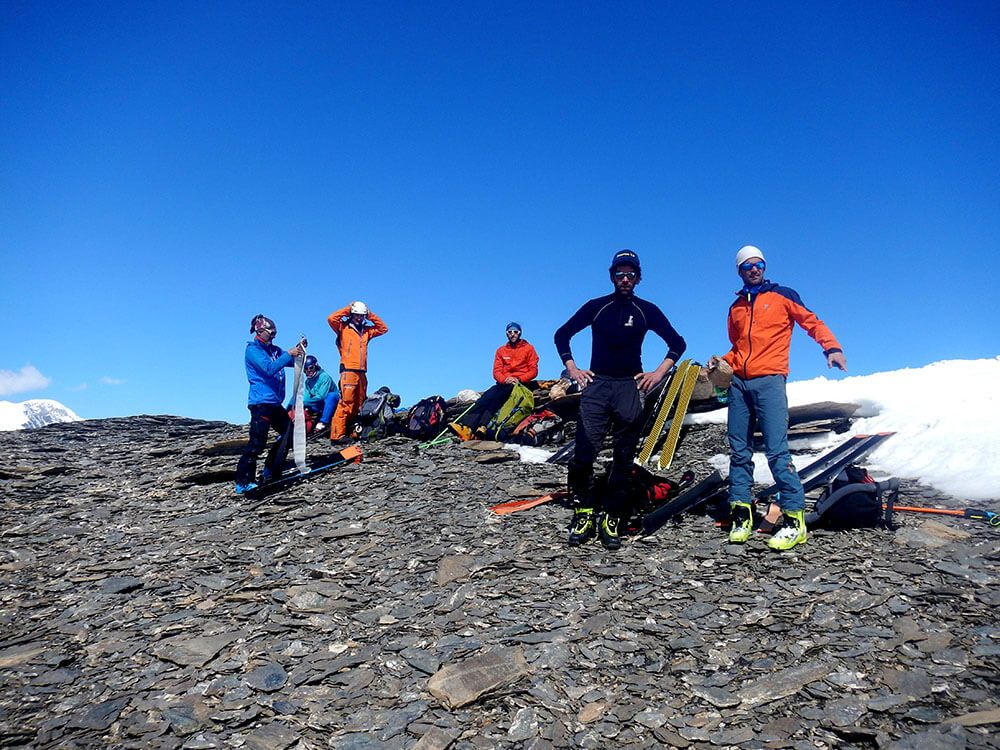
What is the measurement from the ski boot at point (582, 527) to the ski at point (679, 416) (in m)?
4.73

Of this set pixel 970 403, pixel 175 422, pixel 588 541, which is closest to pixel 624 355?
pixel 588 541

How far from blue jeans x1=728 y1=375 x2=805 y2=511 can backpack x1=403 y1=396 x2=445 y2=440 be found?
8.42 metres

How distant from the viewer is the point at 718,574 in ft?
20.9

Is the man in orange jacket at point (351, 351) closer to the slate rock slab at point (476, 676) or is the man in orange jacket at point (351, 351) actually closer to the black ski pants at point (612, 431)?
the black ski pants at point (612, 431)

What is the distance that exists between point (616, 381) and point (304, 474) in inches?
263

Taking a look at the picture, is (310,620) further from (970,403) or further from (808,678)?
(970,403)

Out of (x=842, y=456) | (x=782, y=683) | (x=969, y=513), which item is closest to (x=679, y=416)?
(x=842, y=456)

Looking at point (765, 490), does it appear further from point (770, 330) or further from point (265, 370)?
point (265, 370)

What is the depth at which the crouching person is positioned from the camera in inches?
420

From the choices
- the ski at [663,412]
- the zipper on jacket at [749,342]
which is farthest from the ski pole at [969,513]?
the ski at [663,412]

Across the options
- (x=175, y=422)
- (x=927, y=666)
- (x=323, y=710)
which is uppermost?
(x=175, y=422)

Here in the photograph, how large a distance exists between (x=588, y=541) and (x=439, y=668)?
9.52 ft

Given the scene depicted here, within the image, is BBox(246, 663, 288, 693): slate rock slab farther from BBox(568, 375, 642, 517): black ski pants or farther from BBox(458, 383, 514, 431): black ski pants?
BBox(458, 383, 514, 431): black ski pants

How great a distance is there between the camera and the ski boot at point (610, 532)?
A: 7188mm
